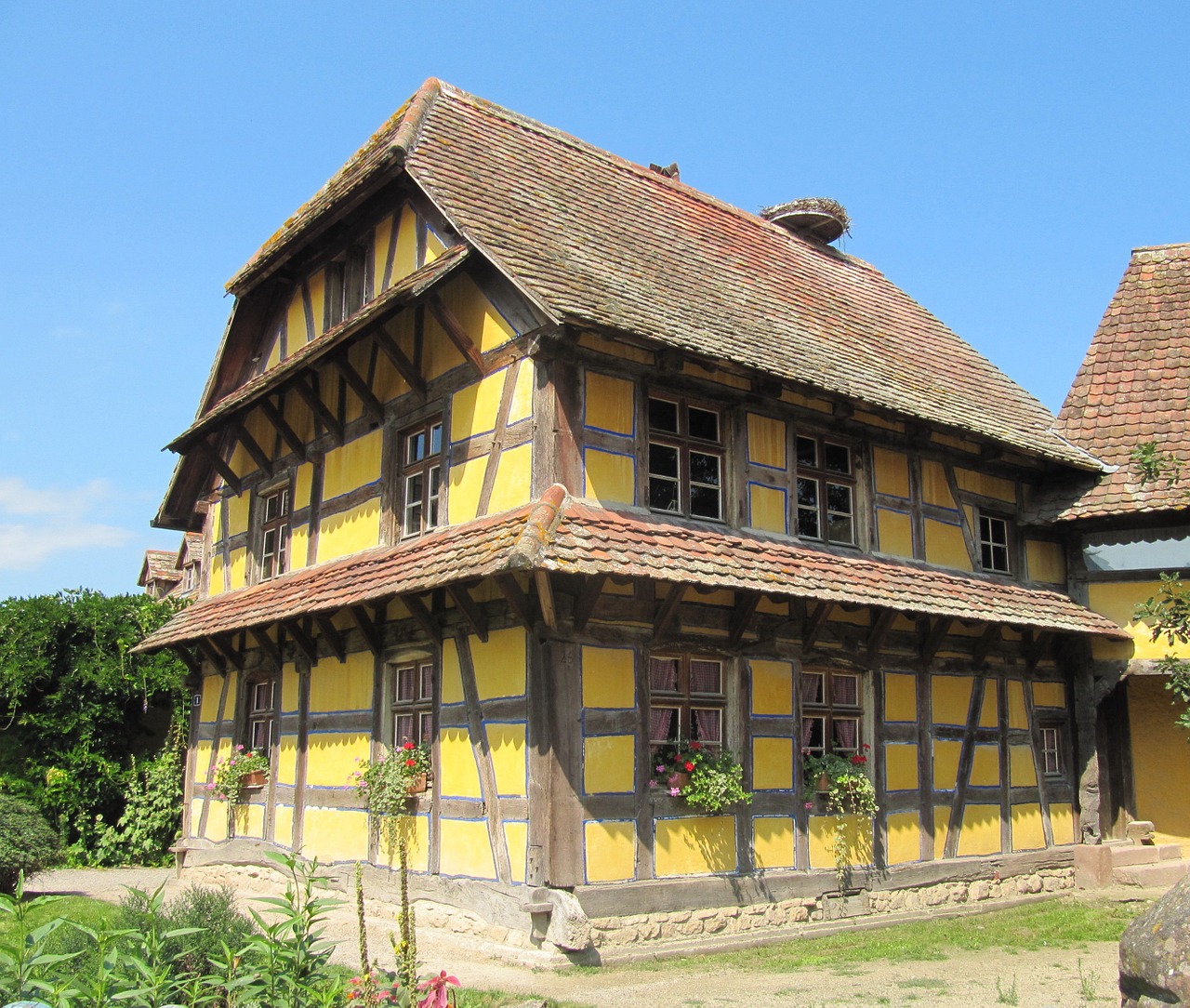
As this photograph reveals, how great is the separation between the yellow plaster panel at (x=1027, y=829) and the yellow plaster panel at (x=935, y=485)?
3.65 meters

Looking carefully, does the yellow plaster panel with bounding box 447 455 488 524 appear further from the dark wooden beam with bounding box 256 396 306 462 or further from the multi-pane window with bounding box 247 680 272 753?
the multi-pane window with bounding box 247 680 272 753

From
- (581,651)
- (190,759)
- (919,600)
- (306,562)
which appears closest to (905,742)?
(919,600)

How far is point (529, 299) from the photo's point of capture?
9.45 metres

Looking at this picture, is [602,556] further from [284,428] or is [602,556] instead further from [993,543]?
[993,543]

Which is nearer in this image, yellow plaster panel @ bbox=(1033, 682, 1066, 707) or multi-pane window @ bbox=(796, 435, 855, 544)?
multi-pane window @ bbox=(796, 435, 855, 544)

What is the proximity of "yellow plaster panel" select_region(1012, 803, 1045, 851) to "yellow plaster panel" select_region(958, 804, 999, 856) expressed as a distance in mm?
368

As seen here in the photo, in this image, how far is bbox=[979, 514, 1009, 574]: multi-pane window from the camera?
13.9 metres

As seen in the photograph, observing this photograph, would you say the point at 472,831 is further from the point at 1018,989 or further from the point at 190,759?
the point at 190,759

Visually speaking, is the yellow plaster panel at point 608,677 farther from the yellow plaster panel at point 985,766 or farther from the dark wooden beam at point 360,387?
the yellow plaster panel at point 985,766

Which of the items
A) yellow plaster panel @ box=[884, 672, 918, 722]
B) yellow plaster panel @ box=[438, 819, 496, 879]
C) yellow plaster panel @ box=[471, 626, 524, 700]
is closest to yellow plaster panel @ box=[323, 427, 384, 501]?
yellow plaster panel @ box=[471, 626, 524, 700]

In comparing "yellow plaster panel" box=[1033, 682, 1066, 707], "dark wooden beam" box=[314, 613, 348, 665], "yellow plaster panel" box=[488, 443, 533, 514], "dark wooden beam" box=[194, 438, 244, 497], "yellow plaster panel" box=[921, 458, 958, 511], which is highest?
"dark wooden beam" box=[194, 438, 244, 497]

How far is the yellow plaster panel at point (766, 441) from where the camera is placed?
11.4m

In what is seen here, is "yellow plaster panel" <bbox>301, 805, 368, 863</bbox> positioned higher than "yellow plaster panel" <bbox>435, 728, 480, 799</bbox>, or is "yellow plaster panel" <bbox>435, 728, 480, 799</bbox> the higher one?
"yellow plaster panel" <bbox>435, 728, 480, 799</bbox>

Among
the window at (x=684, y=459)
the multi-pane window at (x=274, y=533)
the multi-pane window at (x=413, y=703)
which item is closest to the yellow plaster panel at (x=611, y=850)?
the multi-pane window at (x=413, y=703)
